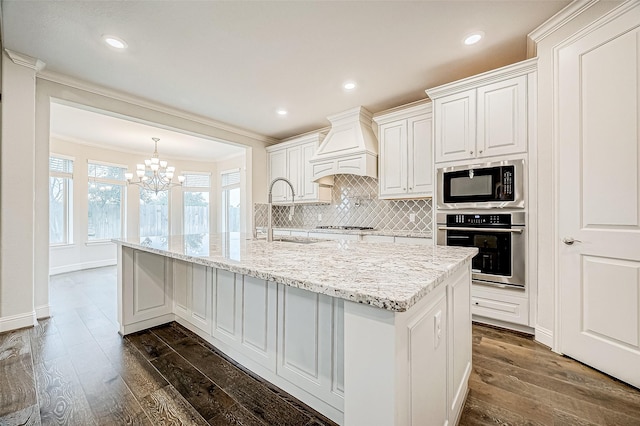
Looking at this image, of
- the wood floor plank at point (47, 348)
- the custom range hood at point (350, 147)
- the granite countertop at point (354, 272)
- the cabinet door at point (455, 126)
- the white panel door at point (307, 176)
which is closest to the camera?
the granite countertop at point (354, 272)

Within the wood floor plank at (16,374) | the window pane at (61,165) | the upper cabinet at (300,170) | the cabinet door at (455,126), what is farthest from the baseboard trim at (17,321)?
the cabinet door at (455,126)

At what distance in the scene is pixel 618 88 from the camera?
5.91 ft

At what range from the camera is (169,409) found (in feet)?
4.97

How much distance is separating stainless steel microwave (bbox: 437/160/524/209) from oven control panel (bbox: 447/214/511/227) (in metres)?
0.08

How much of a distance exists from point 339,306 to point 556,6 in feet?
8.38

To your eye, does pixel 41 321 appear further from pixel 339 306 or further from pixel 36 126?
pixel 339 306

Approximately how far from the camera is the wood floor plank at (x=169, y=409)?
1425 millimetres

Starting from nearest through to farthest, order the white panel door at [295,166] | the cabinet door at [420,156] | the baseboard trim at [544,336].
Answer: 1. the baseboard trim at [544,336]
2. the cabinet door at [420,156]
3. the white panel door at [295,166]

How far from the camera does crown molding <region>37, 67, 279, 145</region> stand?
9.40 ft

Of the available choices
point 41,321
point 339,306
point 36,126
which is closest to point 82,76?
point 36,126

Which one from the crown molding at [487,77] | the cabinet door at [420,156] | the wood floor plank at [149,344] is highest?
the crown molding at [487,77]

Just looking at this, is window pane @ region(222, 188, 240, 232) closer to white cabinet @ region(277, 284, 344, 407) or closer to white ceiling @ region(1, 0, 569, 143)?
white ceiling @ region(1, 0, 569, 143)

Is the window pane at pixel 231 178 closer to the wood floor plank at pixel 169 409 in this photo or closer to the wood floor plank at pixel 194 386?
the wood floor plank at pixel 194 386

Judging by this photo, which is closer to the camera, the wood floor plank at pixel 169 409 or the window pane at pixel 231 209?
the wood floor plank at pixel 169 409
